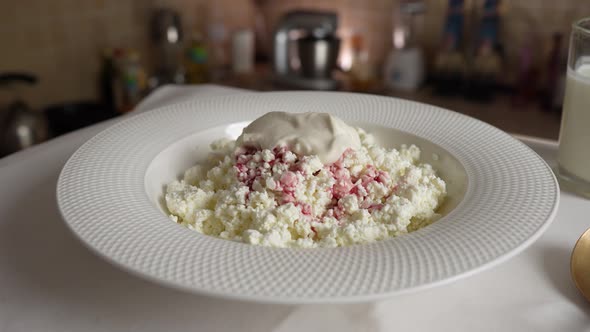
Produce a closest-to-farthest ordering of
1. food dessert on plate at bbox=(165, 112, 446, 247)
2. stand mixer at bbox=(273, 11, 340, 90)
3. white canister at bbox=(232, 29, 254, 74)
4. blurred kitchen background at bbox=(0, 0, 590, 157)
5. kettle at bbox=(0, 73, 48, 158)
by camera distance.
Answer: food dessert on plate at bbox=(165, 112, 446, 247) → kettle at bbox=(0, 73, 48, 158) → blurred kitchen background at bbox=(0, 0, 590, 157) → stand mixer at bbox=(273, 11, 340, 90) → white canister at bbox=(232, 29, 254, 74)

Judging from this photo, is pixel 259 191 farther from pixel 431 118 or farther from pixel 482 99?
pixel 482 99

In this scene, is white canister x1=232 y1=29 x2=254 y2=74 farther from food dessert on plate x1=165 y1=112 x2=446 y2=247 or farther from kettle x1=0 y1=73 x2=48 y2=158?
food dessert on plate x1=165 y1=112 x2=446 y2=247

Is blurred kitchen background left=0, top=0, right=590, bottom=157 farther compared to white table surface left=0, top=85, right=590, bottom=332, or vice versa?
blurred kitchen background left=0, top=0, right=590, bottom=157

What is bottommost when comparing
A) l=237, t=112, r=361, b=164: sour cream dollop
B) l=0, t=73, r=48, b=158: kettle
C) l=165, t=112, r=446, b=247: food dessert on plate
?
l=0, t=73, r=48, b=158: kettle

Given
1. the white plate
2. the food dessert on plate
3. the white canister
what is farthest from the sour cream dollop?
the white canister

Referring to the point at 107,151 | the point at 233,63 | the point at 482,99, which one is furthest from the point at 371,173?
the point at 233,63

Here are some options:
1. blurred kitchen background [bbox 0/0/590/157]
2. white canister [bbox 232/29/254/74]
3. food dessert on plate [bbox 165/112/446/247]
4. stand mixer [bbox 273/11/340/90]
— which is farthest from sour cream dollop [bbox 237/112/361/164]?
white canister [bbox 232/29/254/74]

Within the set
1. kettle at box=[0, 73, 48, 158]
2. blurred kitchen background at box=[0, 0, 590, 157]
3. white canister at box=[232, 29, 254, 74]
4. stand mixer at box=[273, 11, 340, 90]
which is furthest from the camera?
white canister at box=[232, 29, 254, 74]

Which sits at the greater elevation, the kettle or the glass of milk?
the glass of milk
